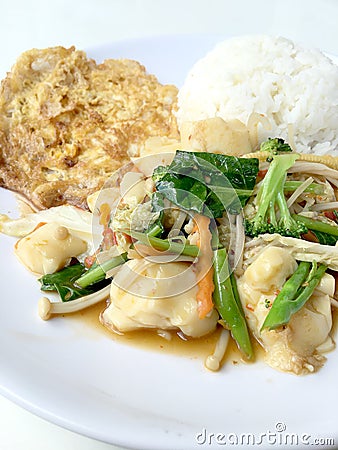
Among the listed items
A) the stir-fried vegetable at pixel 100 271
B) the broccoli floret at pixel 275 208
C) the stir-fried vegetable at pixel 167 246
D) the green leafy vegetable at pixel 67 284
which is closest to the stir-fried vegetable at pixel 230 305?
the stir-fried vegetable at pixel 167 246

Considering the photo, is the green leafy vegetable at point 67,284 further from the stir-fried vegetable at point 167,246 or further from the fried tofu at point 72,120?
the fried tofu at point 72,120

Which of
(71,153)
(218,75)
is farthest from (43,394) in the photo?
(218,75)

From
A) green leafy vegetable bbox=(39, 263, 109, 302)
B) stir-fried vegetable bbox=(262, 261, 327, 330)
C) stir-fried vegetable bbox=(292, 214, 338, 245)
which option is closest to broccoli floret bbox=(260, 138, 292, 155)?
stir-fried vegetable bbox=(292, 214, 338, 245)

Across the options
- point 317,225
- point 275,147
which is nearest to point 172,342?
point 317,225

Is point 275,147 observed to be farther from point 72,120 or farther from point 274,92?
point 72,120

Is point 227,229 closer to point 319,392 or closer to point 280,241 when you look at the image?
point 280,241

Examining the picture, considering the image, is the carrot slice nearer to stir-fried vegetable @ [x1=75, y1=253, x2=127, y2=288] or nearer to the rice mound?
stir-fried vegetable @ [x1=75, y1=253, x2=127, y2=288]
